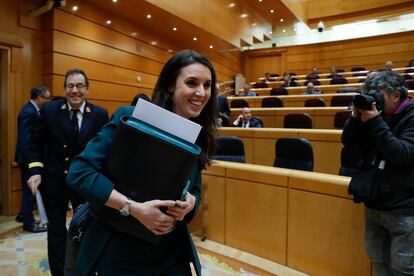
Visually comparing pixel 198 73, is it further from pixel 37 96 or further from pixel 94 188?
pixel 37 96

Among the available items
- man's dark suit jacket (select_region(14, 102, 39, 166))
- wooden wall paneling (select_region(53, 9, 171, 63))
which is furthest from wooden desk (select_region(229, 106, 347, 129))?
man's dark suit jacket (select_region(14, 102, 39, 166))

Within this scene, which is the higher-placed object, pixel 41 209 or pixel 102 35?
pixel 102 35

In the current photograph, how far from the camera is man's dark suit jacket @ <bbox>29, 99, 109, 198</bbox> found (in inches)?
69.9

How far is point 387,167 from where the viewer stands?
1.52 meters

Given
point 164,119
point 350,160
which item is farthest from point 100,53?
point 164,119

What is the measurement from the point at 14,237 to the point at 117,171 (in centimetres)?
291

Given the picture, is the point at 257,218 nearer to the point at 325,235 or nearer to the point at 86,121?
the point at 325,235

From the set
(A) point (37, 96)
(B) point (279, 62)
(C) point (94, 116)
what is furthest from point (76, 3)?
(B) point (279, 62)

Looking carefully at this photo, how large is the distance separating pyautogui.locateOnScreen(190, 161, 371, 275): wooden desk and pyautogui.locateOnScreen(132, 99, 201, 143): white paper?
163cm

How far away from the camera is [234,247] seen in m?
2.68

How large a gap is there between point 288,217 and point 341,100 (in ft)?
12.6

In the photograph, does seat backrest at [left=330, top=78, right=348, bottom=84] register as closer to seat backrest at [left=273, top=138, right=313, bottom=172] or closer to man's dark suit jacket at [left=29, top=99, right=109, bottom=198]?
seat backrest at [left=273, top=138, right=313, bottom=172]

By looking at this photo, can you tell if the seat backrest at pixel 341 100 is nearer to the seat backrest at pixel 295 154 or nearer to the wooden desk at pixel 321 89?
the wooden desk at pixel 321 89

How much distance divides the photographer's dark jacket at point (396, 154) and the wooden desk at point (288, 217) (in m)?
0.56
